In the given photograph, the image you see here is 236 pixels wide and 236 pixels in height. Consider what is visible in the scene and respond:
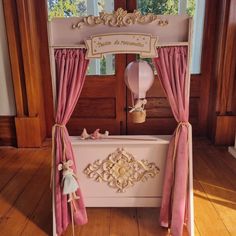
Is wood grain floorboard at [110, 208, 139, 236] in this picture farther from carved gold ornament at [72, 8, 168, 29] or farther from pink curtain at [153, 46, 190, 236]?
carved gold ornament at [72, 8, 168, 29]

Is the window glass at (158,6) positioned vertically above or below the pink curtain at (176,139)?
above

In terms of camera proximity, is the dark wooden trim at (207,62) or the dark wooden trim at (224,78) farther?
the dark wooden trim at (207,62)

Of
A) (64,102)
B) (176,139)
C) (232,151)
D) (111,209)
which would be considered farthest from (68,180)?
(232,151)

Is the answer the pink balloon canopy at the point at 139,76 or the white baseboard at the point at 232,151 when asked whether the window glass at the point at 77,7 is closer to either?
the pink balloon canopy at the point at 139,76

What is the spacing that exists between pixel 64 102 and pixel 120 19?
0.57m

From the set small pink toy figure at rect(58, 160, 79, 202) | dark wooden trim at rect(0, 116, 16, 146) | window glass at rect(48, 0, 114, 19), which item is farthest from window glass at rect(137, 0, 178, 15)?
small pink toy figure at rect(58, 160, 79, 202)

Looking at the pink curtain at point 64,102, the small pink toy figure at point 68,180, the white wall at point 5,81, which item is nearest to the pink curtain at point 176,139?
the pink curtain at point 64,102

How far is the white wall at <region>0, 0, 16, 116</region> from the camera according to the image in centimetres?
289

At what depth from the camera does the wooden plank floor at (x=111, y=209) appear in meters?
1.79

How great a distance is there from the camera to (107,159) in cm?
174

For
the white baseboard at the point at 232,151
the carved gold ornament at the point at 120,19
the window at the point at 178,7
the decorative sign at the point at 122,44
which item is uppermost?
the window at the point at 178,7

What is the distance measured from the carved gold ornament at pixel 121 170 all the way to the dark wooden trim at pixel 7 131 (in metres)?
1.70

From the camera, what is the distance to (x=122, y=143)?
1708mm

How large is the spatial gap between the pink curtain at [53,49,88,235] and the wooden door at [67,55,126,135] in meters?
1.57
